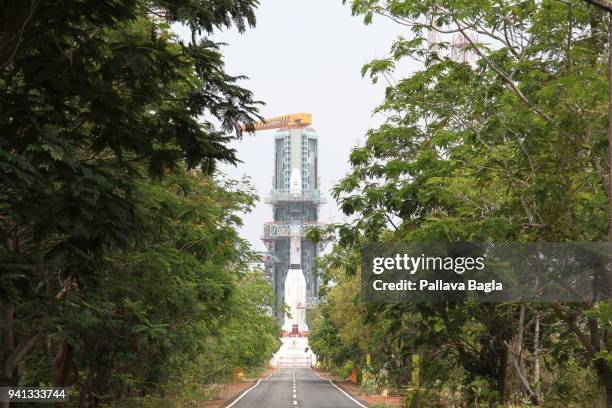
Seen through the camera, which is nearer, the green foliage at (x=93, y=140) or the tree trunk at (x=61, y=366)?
the green foliage at (x=93, y=140)

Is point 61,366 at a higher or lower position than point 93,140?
lower

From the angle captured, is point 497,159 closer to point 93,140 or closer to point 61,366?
point 93,140

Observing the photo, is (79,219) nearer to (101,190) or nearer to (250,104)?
(101,190)

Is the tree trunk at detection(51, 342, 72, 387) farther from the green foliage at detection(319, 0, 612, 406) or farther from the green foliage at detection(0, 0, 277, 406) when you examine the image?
the green foliage at detection(319, 0, 612, 406)

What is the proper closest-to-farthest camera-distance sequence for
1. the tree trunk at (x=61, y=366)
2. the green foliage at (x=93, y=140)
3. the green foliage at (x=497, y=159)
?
the green foliage at (x=93, y=140)
the green foliage at (x=497, y=159)
the tree trunk at (x=61, y=366)

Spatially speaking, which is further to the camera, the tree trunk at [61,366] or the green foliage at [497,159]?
the tree trunk at [61,366]

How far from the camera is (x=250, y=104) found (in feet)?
34.2

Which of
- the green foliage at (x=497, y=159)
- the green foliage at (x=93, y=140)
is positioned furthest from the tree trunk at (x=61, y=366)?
the green foliage at (x=497, y=159)

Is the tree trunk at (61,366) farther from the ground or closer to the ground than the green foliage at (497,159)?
closer to the ground

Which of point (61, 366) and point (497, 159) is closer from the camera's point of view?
→ point (497, 159)

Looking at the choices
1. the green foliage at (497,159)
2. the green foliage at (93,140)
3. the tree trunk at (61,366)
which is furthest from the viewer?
the tree trunk at (61,366)

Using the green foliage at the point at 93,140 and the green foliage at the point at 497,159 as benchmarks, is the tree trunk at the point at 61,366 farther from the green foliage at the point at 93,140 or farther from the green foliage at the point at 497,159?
the green foliage at the point at 497,159

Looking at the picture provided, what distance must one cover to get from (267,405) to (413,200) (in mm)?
22096

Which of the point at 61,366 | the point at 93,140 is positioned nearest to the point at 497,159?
the point at 93,140
